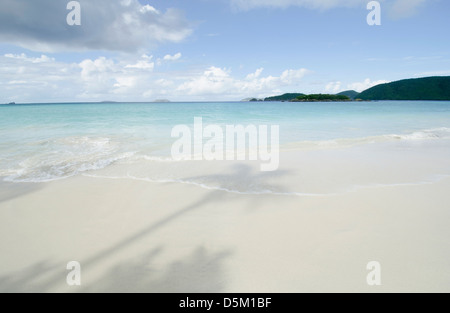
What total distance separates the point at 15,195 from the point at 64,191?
38.9 inches

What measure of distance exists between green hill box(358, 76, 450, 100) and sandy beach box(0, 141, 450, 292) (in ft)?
584

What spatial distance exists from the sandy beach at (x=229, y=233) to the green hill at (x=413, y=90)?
17790 centimetres

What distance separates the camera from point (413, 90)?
146m

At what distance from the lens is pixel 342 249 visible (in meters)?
3.05

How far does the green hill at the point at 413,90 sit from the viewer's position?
5315 inches

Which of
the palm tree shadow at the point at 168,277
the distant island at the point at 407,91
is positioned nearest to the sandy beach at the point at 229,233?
the palm tree shadow at the point at 168,277

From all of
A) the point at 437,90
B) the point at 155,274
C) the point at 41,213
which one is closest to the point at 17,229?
the point at 41,213

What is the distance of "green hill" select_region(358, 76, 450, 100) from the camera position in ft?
443
